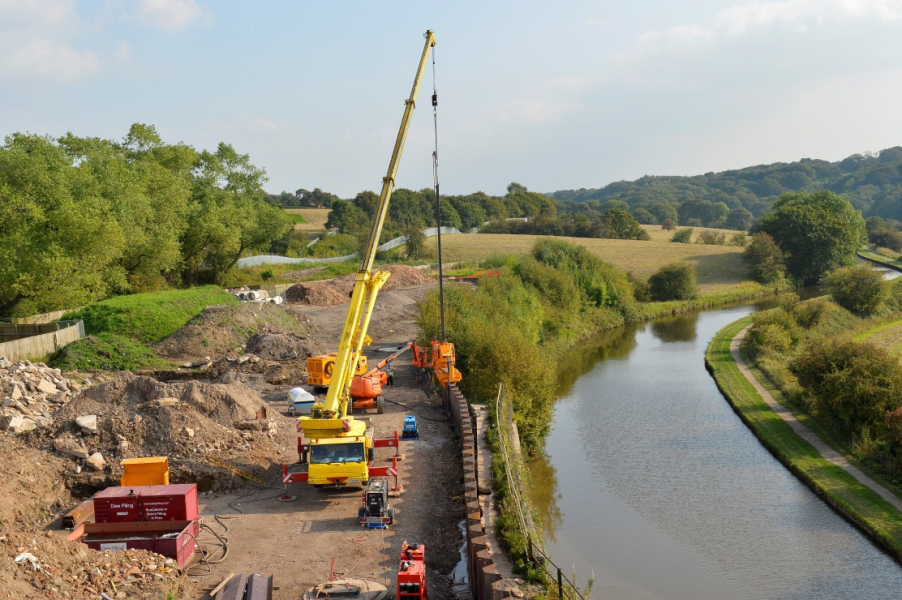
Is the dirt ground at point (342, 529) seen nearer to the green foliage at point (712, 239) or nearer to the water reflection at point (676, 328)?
the water reflection at point (676, 328)

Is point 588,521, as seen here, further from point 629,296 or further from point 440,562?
point 629,296

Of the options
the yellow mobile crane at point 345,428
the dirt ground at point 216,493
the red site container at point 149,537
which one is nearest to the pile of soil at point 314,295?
the dirt ground at point 216,493

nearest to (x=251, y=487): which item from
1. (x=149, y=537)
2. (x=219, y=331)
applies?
(x=149, y=537)

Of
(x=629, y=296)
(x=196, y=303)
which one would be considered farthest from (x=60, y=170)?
(x=629, y=296)

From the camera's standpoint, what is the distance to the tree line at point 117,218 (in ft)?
147

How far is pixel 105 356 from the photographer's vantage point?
40.7 metres

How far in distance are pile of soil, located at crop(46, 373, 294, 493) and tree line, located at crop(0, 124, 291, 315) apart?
2112cm

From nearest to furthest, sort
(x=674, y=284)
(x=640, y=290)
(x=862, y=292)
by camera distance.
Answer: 1. (x=862, y=292)
2. (x=674, y=284)
3. (x=640, y=290)

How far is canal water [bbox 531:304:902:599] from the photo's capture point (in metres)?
22.4

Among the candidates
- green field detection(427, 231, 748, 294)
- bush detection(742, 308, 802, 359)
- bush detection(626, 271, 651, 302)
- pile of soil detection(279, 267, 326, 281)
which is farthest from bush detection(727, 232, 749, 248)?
pile of soil detection(279, 267, 326, 281)

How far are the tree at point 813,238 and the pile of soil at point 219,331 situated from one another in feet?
229

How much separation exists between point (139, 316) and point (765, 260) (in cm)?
7354

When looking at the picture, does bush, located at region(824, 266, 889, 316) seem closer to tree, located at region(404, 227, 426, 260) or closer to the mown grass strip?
the mown grass strip

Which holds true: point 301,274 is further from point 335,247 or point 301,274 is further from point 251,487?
point 251,487
